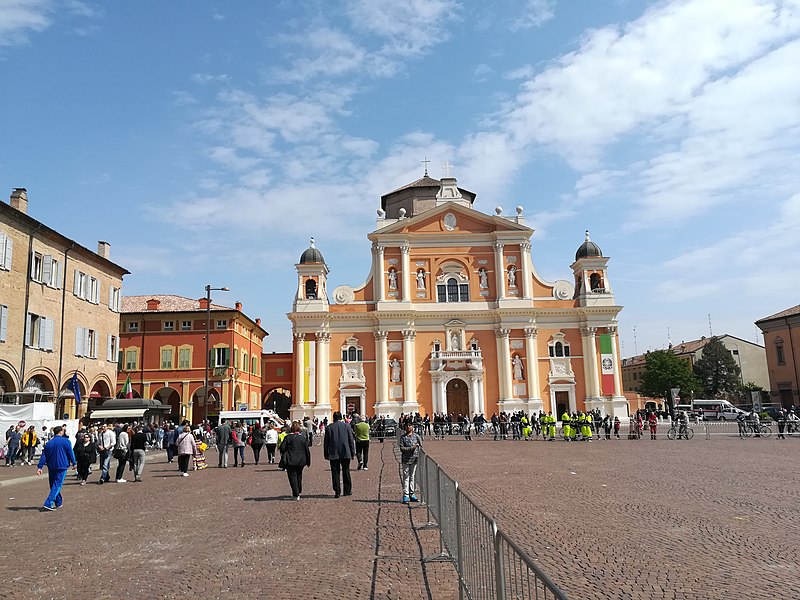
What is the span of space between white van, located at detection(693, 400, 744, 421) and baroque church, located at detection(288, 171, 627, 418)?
1514 centimetres

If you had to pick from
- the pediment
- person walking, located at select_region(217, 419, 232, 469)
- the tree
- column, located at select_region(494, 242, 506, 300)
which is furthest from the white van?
person walking, located at select_region(217, 419, 232, 469)

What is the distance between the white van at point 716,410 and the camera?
53.1 m

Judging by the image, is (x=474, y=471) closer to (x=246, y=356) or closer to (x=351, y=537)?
(x=351, y=537)

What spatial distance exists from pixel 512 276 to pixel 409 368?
9.99m

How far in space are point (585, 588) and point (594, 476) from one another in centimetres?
923

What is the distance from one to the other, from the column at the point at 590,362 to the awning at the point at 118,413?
28.8m

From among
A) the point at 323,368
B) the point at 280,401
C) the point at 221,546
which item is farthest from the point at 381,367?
the point at 221,546

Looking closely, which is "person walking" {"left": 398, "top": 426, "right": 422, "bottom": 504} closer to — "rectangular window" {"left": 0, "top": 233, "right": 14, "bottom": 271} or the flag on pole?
"rectangular window" {"left": 0, "top": 233, "right": 14, "bottom": 271}

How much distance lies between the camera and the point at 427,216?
45.8m

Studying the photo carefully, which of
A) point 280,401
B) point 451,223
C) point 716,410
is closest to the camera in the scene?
point 451,223

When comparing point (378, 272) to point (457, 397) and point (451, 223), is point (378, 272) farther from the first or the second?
point (457, 397)

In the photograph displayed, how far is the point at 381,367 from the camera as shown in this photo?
143 feet

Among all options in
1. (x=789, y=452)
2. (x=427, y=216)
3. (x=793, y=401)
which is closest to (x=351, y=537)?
(x=789, y=452)

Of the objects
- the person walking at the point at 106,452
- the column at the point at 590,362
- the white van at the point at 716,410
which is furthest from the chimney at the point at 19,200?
the white van at the point at 716,410
